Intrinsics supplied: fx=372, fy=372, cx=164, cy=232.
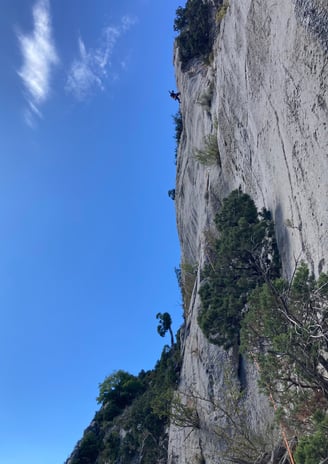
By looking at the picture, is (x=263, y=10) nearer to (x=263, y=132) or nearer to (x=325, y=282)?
(x=263, y=132)

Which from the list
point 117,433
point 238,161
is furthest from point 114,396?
point 238,161

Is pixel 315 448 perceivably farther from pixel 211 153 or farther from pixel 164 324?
pixel 164 324

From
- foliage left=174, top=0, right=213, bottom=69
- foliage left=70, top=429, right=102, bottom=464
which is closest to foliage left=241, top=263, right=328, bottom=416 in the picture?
foliage left=174, top=0, right=213, bottom=69

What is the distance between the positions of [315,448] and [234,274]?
8054 mm

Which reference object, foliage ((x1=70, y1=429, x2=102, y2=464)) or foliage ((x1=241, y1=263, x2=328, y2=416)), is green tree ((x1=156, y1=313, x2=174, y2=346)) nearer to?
foliage ((x1=70, y1=429, x2=102, y2=464))

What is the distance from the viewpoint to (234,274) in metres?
14.0

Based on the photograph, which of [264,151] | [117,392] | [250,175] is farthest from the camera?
[117,392]

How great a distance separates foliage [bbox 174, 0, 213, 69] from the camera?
2811 centimetres

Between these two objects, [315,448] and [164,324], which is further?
[164,324]

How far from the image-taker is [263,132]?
13734 millimetres

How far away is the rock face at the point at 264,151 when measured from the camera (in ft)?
30.6

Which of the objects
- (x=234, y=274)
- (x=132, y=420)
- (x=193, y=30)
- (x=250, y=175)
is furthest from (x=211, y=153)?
(x=132, y=420)

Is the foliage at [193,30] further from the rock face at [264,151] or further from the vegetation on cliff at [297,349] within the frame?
the vegetation on cliff at [297,349]

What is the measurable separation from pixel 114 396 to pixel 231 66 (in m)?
35.4
